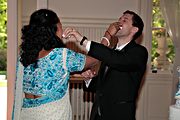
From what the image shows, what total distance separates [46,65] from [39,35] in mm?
170

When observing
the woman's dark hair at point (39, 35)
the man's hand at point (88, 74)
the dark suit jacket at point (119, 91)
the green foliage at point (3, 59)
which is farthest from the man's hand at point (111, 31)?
the green foliage at point (3, 59)

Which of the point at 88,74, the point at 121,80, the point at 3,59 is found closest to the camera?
the point at 121,80

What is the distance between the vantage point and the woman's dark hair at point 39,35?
160cm

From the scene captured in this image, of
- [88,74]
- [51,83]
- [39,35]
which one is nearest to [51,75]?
[51,83]

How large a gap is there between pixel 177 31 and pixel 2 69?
4155 millimetres

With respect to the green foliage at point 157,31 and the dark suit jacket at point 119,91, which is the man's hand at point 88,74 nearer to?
the dark suit jacket at point 119,91

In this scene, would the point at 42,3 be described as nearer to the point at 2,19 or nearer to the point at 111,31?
the point at 111,31

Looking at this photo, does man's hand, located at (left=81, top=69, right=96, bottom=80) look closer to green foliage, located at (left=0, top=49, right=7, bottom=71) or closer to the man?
the man

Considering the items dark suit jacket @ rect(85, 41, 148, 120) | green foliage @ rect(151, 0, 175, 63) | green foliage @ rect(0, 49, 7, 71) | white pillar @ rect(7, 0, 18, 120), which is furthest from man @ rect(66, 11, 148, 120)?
green foliage @ rect(0, 49, 7, 71)

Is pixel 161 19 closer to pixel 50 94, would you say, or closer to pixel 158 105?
pixel 158 105

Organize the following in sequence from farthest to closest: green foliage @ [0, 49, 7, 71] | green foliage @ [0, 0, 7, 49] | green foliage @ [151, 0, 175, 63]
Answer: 1. green foliage @ [0, 0, 7, 49]
2. green foliage @ [0, 49, 7, 71]
3. green foliage @ [151, 0, 175, 63]

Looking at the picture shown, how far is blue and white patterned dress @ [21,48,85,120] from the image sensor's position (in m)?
1.61

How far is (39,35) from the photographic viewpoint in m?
1.60

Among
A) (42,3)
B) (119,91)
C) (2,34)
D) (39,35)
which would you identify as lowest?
(119,91)
